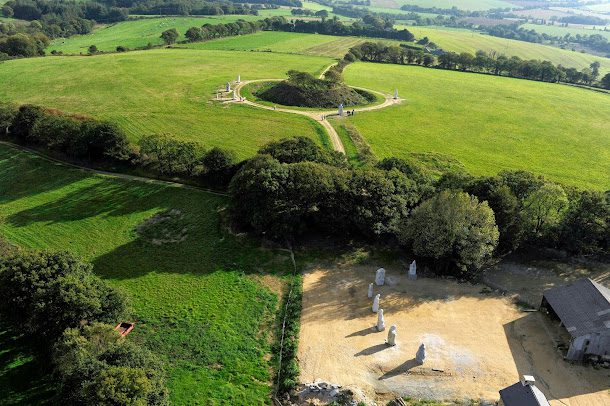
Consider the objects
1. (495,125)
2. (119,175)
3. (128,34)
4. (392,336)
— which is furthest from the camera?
(128,34)

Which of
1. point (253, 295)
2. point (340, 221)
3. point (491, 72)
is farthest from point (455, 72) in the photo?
point (253, 295)

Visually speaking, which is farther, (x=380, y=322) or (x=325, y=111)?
(x=325, y=111)

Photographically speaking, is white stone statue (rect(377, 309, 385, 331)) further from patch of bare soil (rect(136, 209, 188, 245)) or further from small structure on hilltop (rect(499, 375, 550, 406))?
patch of bare soil (rect(136, 209, 188, 245))

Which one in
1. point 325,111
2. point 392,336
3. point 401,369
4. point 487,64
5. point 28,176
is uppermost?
point 487,64

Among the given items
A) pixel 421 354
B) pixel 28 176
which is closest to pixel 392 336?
pixel 421 354

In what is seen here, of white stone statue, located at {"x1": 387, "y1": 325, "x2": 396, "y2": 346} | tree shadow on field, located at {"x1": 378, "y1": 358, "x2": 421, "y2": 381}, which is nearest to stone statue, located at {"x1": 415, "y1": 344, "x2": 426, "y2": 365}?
tree shadow on field, located at {"x1": 378, "y1": 358, "x2": 421, "y2": 381}

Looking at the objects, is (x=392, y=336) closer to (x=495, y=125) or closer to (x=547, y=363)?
(x=547, y=363)

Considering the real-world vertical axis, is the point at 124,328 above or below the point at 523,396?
below
